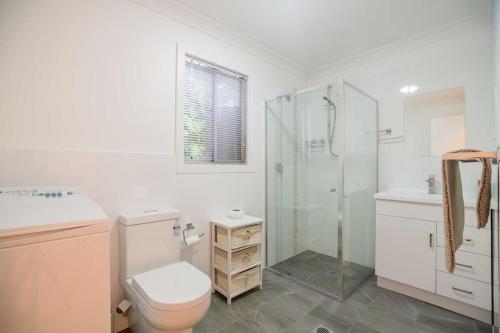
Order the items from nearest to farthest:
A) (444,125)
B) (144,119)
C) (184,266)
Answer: (184,266)
(144,119)
(444,125)

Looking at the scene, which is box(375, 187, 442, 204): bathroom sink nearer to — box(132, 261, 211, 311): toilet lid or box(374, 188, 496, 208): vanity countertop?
box(374, 188, 496, 208): vanity countertop

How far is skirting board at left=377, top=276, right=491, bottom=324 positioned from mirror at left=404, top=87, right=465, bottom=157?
1.28 meters

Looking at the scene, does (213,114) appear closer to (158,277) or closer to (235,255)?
(235,255)

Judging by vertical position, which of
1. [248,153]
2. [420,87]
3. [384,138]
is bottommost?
[248,153]

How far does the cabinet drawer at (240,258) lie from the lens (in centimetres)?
203

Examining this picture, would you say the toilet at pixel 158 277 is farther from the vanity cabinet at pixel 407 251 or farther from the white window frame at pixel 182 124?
the vanity cabinet at pixel 407 251

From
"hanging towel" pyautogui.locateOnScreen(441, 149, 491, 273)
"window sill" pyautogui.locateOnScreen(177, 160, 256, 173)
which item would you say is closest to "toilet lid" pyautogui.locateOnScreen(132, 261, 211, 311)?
"window sill" pyautogui.locateOnScreen(177, 160, 256, 173)

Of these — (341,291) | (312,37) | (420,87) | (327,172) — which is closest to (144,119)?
(327,172)

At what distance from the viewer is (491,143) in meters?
2.01

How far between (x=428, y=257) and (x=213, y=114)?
2233mm

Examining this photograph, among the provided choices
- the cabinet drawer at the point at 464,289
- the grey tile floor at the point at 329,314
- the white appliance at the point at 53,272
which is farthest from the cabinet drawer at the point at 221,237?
the cabinet drawer at the point at 464,289

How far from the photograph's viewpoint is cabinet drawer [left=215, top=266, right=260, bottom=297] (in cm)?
202

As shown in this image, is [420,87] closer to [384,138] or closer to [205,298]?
[384,138]

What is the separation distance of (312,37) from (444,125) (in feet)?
5.12
